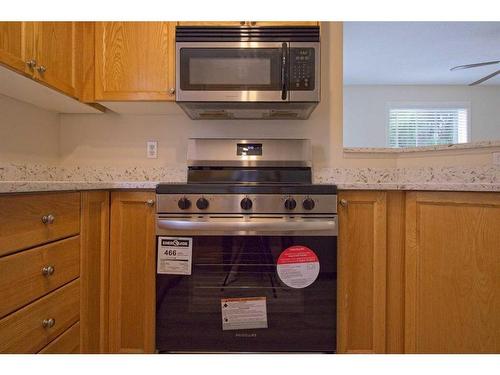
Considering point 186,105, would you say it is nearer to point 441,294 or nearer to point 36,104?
point 36,104

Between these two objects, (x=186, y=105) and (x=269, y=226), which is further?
(x=186, y=105)

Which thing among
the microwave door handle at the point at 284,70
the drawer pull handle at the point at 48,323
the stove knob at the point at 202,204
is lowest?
the drawer pull handle at the point at 48,323

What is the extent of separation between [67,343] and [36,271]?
0.37 meters

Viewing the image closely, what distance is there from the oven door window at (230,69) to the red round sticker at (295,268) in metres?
0.84

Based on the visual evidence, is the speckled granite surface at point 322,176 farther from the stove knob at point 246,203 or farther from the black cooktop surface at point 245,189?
the stove knob at point 246,203

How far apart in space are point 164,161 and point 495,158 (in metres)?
1.84

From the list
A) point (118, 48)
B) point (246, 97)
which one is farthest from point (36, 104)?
point (246, 97)

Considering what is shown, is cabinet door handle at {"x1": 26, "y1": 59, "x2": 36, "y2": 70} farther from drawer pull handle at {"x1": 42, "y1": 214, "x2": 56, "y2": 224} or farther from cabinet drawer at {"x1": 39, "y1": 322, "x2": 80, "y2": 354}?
cabinet drawer at {"x1": 39, "y1": 322, "x2": 80, "y2": 354}

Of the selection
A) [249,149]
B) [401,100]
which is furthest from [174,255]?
[401,100]

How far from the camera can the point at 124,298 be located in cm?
147

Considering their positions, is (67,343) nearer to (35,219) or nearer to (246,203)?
(35,219)

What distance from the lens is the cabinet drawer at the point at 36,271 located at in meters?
0.89

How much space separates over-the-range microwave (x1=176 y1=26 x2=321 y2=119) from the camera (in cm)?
158

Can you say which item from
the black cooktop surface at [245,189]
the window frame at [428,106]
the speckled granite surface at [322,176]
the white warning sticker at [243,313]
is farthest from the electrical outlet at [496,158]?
the window frame at [428,106]
